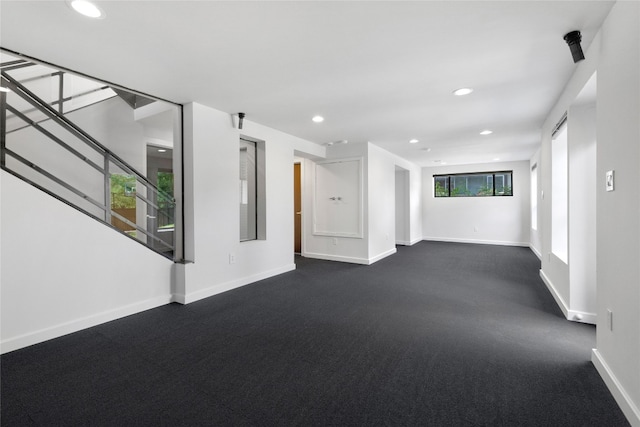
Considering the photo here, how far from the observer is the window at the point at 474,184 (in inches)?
329

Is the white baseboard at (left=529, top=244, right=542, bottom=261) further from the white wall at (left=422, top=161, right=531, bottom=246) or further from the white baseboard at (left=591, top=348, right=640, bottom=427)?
the white baseboard at (left=591, top=348, right=640, bottom=427)

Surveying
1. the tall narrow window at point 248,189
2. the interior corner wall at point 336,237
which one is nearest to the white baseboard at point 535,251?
the interior corner wall at point 336,237

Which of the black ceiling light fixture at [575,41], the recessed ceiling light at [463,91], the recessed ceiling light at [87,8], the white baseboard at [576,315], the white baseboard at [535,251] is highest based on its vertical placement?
the recessed ceiling light at [87,8]

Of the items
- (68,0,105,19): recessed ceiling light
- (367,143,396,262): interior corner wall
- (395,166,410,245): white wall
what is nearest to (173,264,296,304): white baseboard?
(367,143,396,262): interior corner wall

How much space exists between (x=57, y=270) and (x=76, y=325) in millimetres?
526

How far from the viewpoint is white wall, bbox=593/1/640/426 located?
157 centimetres

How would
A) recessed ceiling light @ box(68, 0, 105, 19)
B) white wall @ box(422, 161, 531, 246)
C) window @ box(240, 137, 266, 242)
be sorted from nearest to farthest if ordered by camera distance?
recessed ceiling light @ box(68, 0, 105, 19)
window @ box(240, 137, 266, 242)
white wall @ box(422, 161, 531, 246)

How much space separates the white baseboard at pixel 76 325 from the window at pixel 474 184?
7.97m

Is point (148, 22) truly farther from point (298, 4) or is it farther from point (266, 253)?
point (266, 253)

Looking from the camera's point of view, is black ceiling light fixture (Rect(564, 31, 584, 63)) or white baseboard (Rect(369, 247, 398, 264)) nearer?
black ceiling light fixture (Rect(564, 31, 584, 63))

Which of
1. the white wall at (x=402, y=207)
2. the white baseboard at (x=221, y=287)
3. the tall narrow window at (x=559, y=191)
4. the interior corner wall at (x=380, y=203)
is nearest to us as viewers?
→ the white baseboard at (x=221, y=287)

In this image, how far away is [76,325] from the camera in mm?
2768

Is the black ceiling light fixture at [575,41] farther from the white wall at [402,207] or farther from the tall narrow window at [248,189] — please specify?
the white wall at [402,207]

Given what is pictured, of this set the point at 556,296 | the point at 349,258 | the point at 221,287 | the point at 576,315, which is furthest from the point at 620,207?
the point at 349,258
